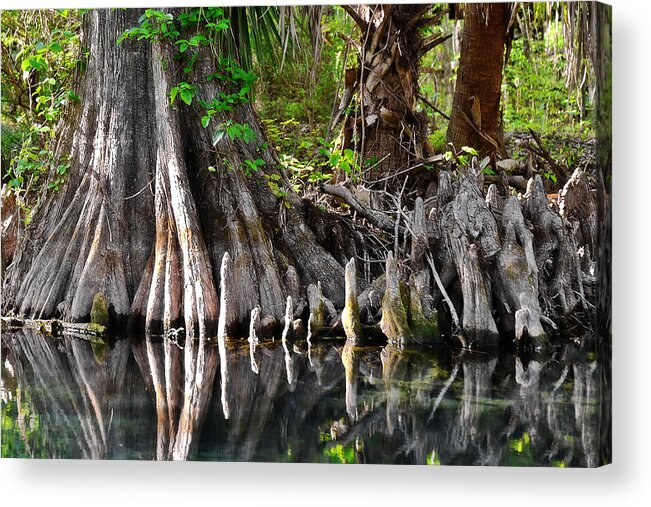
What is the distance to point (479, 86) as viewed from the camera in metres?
6.46

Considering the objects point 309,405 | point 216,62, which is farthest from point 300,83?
point 309,405

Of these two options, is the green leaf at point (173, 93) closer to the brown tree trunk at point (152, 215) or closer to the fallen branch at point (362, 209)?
the brown tree trunk at point (152, 215)

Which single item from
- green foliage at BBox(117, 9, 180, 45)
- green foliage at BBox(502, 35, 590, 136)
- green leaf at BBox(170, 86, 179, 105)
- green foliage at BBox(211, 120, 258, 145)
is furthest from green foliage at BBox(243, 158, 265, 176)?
green foliage at BBox(502, 35, 590, 136)

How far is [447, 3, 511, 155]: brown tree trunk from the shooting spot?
6.38 m

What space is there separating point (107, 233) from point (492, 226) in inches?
88.6

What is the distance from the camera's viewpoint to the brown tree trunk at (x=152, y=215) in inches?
227

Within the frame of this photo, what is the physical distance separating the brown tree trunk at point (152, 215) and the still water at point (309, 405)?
15.7 inches

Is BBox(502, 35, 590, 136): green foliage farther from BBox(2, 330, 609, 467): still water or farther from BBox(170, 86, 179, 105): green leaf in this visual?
BBox(170, 86, 179, 105): green leaf

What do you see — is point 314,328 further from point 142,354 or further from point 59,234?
point 59,234

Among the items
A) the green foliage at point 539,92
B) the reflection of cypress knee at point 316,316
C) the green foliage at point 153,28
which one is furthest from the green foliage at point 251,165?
the green foliage at point 539,92

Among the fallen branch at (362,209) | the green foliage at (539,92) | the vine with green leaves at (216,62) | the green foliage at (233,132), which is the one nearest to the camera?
the green foliage at (539,92)

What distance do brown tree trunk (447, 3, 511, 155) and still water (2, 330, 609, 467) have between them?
169 centimetres

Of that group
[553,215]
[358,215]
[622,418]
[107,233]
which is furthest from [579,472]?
[107,233]

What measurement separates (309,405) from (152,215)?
1.62 m
